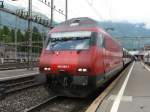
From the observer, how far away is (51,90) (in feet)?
44.1

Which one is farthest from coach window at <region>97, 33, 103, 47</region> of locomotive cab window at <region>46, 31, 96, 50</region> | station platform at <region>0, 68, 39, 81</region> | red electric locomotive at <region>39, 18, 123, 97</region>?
station platform at <region>0, 68, 39, 81</region>

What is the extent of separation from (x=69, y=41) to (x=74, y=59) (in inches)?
46.8

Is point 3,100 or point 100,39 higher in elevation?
point 100,39

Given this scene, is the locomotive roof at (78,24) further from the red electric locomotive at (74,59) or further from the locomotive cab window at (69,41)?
the locomotive cab window at (69,41)

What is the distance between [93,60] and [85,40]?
103cm

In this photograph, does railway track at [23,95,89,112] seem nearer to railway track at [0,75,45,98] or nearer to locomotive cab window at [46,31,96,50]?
railway track at [0,75,45,98]

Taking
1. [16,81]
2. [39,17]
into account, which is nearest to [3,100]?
[16,81]

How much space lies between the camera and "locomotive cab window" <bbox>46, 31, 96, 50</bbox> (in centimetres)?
1362

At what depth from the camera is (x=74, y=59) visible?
13.0 meters

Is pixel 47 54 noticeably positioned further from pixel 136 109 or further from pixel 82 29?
pixel 136 109

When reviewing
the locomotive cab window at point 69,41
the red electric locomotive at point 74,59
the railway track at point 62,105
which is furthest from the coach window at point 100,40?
the railway track at point 62,105

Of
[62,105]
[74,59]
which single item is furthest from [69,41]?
[62,105]

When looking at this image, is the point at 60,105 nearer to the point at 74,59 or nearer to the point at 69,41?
the point at 74,59

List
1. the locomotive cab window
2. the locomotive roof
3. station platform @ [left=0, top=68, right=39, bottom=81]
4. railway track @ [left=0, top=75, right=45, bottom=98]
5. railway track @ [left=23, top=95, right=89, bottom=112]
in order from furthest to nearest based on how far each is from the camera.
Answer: station platform @ [left=0, top=68, right=39, bottom=81] → the locomotive roof → railway track @ [left=0, top=75, right=45, bottom=98] → the locomotive cab window → railway track @ [left=23, top=95, right=89, bottom=112]
